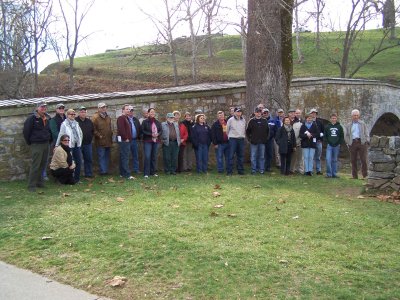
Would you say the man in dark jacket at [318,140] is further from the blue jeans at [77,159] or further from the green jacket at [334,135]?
the blue jeans at [77,159]

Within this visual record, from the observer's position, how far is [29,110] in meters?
10.8

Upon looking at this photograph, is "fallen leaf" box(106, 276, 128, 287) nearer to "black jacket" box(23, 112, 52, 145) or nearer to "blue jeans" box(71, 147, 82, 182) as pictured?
"black jacket" box(23, 112, 52, 145)

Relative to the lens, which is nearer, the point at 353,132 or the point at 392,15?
the point at 353,132

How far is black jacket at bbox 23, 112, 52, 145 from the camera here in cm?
949

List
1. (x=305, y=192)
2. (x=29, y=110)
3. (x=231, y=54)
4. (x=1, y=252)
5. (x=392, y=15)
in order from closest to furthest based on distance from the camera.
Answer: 1. (x=1, y=252)
2. (x=305, y=192)
3. (x=29, y=110)
4. (x=392, y=15)
5. (x=231, y=54)

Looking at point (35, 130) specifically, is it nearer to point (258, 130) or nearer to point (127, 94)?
point (127, 94)

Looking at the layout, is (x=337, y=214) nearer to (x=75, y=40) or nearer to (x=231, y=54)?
(x=75, y=40)

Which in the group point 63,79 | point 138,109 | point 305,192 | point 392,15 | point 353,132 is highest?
point 392,15

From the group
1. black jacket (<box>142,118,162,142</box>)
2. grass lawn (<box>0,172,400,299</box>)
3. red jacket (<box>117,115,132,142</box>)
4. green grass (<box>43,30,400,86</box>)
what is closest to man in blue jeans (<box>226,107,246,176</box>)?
black jacket (<box>142,118,162,142</box>)

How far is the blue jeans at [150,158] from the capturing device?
11.5 m

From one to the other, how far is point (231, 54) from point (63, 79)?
14944 mm

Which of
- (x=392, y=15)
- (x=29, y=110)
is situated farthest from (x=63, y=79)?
(x=29, y=110)

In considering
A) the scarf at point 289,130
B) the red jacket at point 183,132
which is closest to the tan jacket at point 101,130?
the red jacket at point 183,132

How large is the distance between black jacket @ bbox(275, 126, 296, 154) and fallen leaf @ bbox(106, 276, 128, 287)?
26.1 feet
